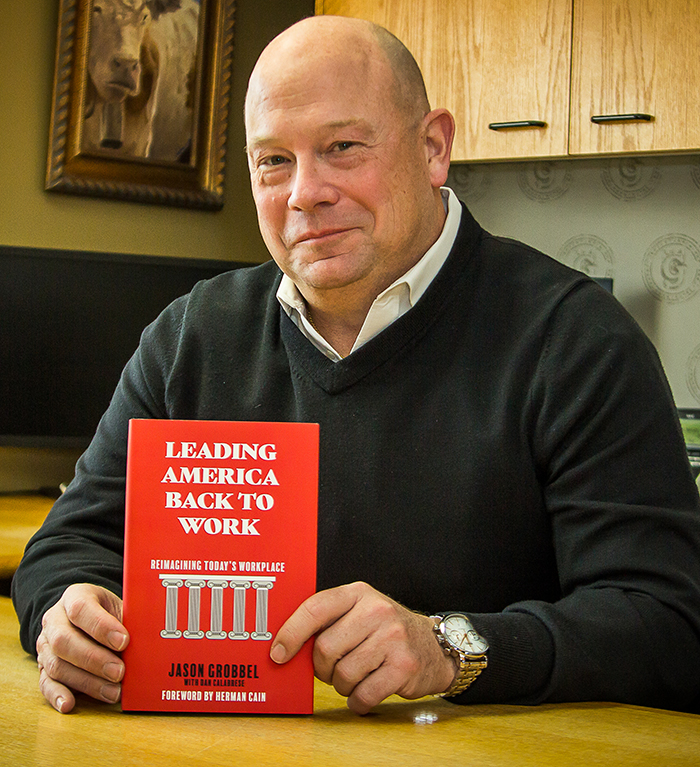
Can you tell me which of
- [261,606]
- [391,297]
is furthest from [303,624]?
[391,297]

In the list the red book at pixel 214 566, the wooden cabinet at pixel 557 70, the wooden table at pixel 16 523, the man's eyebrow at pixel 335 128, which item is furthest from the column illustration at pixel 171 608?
the wooden cabinet at pixel 557 70

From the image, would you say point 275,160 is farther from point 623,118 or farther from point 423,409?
point 623,118

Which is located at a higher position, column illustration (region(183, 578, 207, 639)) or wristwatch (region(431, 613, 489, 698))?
column illustration (region(183, 578, 207, 639))

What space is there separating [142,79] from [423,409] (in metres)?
1.60

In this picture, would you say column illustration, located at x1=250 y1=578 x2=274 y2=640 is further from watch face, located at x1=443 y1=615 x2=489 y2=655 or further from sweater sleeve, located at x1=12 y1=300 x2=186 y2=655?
sweater sleeve, located at x1=12 y1=300 x2=186 y2=655

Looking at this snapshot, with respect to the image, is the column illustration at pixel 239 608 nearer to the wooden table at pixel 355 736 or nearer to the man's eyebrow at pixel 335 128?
the wooden table at pixel 355 736

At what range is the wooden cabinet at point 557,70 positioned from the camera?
6.84 ft

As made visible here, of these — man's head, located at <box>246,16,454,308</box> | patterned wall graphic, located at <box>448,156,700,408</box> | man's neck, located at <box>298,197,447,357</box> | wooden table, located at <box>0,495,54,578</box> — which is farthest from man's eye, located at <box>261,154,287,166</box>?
patterned wall graphic, located at <box>448,156,700,408</box>

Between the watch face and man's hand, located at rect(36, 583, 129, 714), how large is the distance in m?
0.27

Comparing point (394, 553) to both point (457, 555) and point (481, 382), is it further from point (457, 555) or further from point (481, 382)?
point (481, 382)

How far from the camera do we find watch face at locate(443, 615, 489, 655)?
837 millimetres

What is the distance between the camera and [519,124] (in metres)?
2.26

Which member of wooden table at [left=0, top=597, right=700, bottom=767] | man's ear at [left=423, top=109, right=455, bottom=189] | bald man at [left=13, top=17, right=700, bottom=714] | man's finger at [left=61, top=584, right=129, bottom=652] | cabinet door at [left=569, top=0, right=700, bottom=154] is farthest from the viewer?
cabinet door at [left=569, top=0, right=700, bottom=154]

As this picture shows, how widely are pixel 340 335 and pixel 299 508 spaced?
0.48 meters
